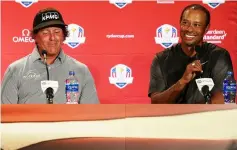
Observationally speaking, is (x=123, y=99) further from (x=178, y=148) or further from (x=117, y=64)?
(x=178, y=148)

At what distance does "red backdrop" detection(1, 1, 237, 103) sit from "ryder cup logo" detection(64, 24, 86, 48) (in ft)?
0.09

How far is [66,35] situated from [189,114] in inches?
48.9

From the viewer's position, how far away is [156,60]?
391cm

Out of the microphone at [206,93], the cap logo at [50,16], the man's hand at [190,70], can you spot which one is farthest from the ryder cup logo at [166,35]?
the cap logo at [50,16]

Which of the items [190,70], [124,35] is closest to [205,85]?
[190,70]

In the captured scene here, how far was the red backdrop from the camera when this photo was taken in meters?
3.90

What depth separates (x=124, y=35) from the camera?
154 inches

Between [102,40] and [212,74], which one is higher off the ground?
[102,40]

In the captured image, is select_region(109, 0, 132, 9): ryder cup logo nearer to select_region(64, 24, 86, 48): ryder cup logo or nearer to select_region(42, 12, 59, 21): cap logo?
select_region(64, 24, 86, 48): ryder cup logo

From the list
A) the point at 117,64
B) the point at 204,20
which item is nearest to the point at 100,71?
the point at 117,64

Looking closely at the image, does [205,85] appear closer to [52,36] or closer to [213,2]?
[213,2]

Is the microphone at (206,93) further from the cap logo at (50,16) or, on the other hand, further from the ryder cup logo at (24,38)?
the ryder cup logo at (24,38)

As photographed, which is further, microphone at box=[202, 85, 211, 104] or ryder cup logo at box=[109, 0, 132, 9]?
ryder cup logo at box=[109, 0, 132, 9]

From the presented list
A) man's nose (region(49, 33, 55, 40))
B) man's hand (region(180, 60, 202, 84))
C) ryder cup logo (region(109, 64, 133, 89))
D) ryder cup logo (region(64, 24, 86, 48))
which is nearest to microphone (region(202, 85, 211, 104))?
man's hand (region(180, 60, 202, 84))
